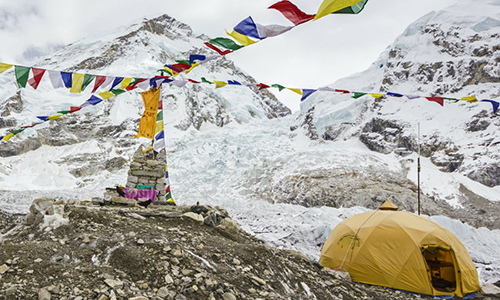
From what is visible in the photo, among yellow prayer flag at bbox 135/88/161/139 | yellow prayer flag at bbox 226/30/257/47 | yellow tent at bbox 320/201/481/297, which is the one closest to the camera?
yellow prayer flag at bbox 226/30/257/47

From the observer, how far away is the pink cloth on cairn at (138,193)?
10678mm

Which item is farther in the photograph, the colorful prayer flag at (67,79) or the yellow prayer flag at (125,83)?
the yellow prayer flag at (125,83)

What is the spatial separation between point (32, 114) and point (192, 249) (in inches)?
1588

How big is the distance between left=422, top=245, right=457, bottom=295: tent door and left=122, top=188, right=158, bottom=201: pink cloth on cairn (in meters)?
8.60

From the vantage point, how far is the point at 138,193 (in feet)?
36.2

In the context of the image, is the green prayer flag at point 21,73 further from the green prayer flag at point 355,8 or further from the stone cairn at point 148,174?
the green prayer flag at point 355,8

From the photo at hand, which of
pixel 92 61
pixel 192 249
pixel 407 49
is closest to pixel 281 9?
pixel 192 249

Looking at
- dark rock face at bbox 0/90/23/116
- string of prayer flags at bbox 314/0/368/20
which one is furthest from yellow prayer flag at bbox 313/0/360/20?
dark rock face at bbox 0/90/23/116

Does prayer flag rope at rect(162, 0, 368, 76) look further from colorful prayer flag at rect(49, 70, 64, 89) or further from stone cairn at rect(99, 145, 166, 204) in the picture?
stone cairn at rect(99, 145, 166, 204)

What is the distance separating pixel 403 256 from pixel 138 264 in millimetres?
5680

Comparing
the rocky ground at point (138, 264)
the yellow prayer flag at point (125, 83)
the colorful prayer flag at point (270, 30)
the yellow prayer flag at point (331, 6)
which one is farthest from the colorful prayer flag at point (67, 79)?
the yellow prayer flag at point (331, 6)

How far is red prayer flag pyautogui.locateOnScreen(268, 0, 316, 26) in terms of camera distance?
4348 mm

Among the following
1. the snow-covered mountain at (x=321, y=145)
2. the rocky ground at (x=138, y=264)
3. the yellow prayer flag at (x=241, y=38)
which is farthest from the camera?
the snow-covered mountain at (x=321, y=145)

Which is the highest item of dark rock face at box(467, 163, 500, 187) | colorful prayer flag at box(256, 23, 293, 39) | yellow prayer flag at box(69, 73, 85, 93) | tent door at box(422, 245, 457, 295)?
colorful prayer flag at box(256, 23, 293, 39)
